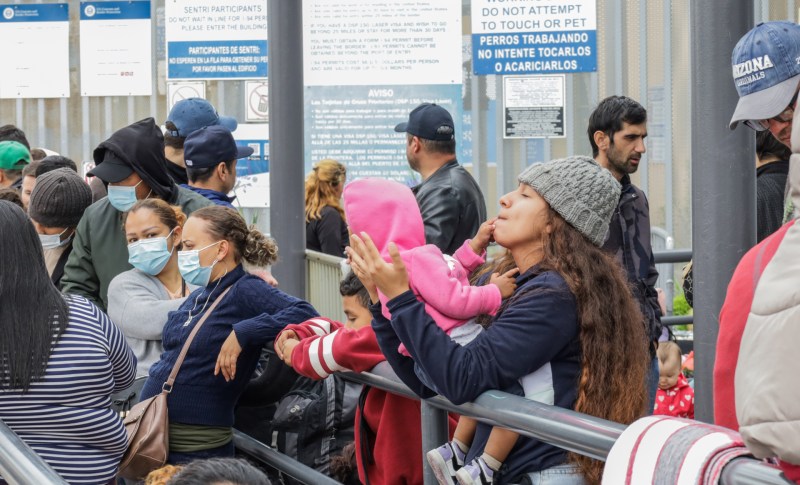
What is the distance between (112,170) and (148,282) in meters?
0.80

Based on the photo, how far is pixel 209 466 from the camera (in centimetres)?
236

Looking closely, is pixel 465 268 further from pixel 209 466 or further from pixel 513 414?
pixel 209 466

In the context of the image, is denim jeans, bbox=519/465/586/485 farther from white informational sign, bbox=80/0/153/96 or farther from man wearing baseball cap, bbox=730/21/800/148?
white informational sign, bbox=80/0/153/96

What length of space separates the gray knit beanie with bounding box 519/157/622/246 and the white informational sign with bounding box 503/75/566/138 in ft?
21.0

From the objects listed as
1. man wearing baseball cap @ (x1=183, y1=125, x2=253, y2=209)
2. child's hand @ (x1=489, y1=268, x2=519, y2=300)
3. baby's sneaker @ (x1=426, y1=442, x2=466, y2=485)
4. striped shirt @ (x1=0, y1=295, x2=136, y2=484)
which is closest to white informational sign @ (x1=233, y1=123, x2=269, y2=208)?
man wearing baseball cap @ (x1=183, y1=125, x2=253, y2=209)

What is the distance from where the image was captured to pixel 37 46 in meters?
10.2

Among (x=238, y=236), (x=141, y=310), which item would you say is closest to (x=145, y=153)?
(x=141, y=310)

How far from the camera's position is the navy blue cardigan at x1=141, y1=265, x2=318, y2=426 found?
380 cm

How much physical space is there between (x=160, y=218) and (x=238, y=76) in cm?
550

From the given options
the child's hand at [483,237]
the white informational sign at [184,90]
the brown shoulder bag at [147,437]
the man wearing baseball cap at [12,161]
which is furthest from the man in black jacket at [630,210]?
the white informational sign at [184,90]

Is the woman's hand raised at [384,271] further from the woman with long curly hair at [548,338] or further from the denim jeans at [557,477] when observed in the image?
the denim jeans at [557,477]

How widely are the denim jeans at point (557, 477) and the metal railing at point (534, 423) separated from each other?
0.22 meters

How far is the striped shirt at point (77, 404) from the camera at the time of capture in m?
3.42

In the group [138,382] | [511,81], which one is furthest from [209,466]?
[511,81]
